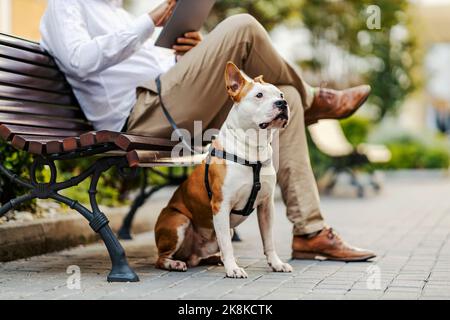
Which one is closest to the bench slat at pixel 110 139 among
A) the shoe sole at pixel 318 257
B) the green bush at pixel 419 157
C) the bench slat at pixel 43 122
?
the bench slat at pixel 43 122

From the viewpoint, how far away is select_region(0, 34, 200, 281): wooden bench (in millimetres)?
3648

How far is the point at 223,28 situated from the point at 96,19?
2.86ft

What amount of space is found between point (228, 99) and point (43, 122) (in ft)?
3.51

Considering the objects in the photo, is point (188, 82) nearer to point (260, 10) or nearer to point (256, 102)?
point (256, 102)

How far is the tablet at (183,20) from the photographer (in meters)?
4.25

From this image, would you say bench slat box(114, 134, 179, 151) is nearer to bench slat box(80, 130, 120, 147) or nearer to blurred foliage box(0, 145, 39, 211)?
bench slat box(80, 130, 120, 147)

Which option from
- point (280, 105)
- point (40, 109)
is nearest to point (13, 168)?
point (40, 109)

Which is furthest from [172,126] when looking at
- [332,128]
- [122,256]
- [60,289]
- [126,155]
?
[332,128]

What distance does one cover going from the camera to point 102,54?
4.03m

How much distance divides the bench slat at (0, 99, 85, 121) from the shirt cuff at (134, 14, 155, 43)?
0.69 metres

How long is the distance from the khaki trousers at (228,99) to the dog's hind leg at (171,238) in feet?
1.74

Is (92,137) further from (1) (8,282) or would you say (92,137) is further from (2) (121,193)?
(2) (121,193)

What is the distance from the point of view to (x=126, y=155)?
3650mm

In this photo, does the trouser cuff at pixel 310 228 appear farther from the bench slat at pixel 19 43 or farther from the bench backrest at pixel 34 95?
the bench slat at pixel 19 43
